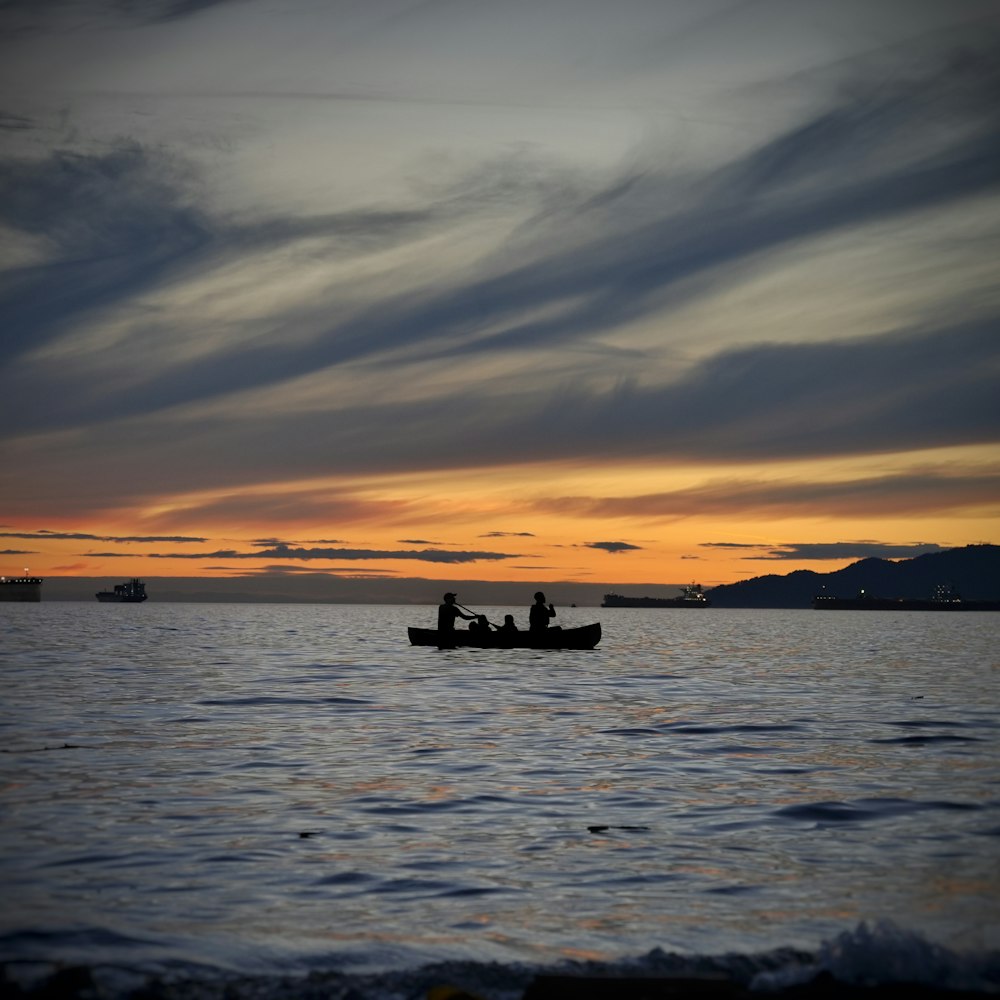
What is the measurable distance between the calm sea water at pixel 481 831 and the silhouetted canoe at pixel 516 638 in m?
24.1

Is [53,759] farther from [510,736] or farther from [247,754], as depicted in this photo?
[510,736]

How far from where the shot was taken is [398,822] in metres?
15.6

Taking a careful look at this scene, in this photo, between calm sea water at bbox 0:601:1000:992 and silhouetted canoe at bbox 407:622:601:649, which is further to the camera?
silhouetted canoe at bbox 407:622:601:649

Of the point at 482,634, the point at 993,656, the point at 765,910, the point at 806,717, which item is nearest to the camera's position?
the point at 765,910

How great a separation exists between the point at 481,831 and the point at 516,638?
43.6 metres

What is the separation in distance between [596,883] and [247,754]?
1211cm

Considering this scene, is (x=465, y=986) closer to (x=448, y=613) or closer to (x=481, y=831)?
(x=481, y=831)

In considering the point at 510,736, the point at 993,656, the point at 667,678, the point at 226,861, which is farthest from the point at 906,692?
the point at 993,656

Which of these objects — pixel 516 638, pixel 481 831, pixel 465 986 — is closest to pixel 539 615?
pixel 516 638

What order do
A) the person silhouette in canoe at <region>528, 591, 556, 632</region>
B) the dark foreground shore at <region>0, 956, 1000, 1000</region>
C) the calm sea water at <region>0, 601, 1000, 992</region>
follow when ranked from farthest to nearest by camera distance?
1. the person silhouette in canoe at <region>528, 591, 556, 632</region>
2. the calm sea water at <region>0, 601, 1000, 992</region>
3. the dark foreground shore at <region>0, 956, 1000, 1000</region>

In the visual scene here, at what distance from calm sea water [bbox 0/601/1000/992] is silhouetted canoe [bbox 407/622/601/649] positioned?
79.1 ft

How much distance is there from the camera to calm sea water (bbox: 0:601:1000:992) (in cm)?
1030

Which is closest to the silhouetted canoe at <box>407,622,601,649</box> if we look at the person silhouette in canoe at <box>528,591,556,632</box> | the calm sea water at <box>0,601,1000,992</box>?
the person silhouette in canoe at <box>528,591,556,632</box>

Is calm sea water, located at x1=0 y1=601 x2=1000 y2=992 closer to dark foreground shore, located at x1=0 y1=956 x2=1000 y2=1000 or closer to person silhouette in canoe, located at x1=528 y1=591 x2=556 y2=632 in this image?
dark foreground shore, located at x1=0 y1=956 x2=1000 y2=1000
